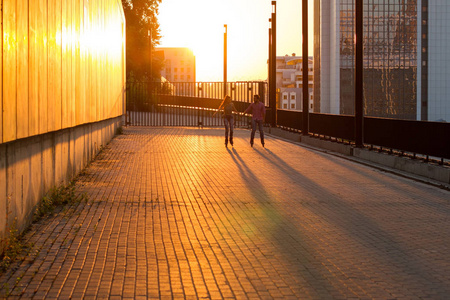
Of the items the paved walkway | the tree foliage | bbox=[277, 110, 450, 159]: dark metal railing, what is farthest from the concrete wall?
the tree foliage

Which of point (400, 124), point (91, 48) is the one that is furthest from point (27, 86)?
point (400, 124)

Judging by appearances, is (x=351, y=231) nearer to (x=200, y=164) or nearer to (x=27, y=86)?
(x=27, y=86)

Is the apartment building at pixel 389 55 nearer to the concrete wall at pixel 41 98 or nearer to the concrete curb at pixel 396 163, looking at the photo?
the concrete curb at pixel 396 163

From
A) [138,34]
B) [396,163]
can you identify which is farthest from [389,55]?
[396,163]

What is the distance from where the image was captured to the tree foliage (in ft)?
234

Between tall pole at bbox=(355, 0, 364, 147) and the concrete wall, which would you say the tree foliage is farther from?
the concrete wall

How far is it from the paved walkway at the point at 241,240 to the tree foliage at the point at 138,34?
5743 centimetres

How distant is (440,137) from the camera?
1527cm

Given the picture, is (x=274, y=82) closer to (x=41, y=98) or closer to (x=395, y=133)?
(x=395, y=133)

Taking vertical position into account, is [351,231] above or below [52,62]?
below

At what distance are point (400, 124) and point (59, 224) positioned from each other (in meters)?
10.8

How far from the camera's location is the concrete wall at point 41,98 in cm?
754

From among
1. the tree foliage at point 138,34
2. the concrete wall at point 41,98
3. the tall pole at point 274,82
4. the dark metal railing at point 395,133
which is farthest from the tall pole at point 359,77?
the tree foliage at point 138,34

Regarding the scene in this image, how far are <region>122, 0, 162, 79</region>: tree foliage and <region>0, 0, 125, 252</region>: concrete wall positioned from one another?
54826 millimetres
